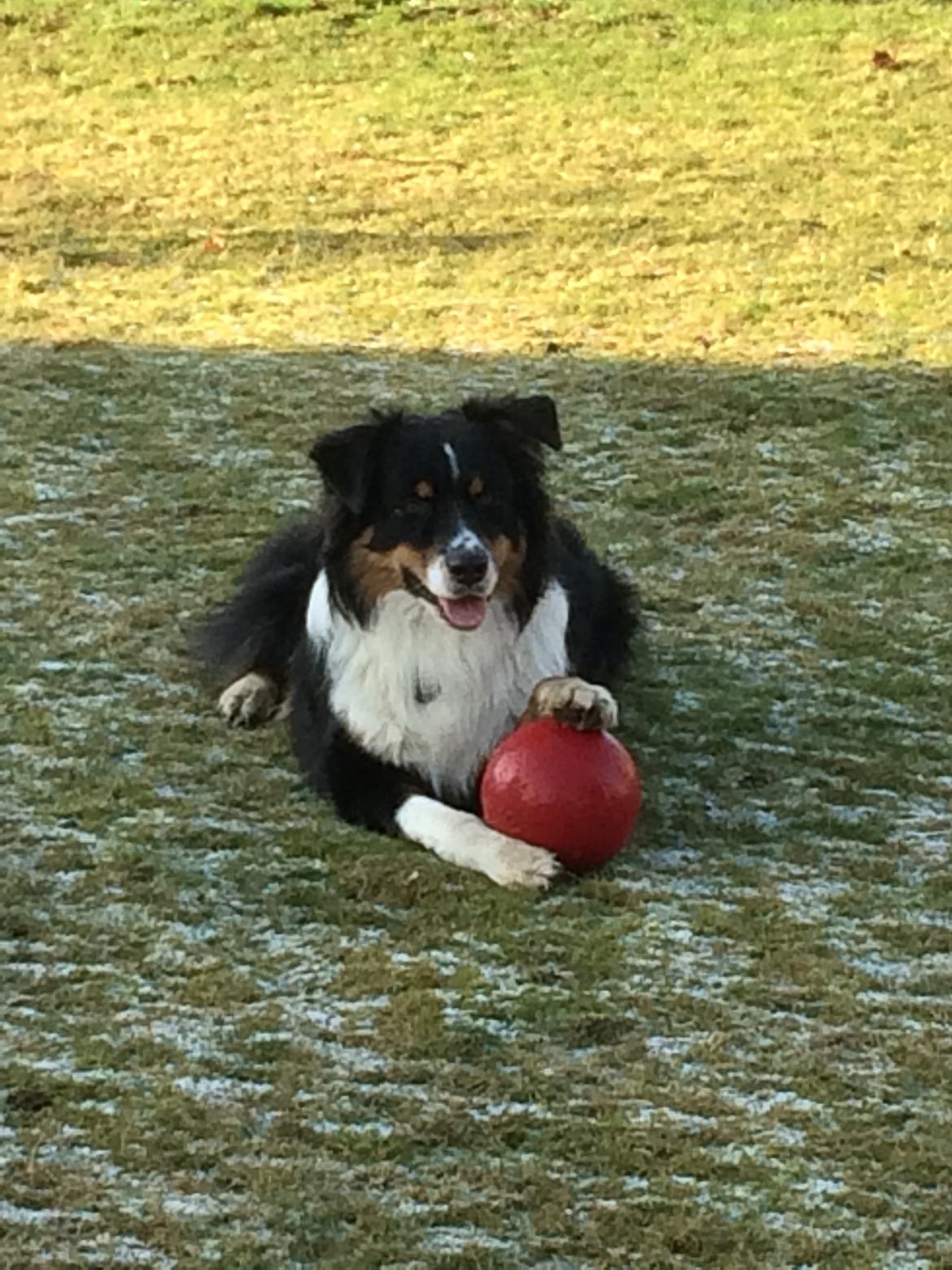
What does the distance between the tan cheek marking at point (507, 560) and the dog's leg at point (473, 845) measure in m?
0.56

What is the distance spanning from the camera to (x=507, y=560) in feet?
16.4

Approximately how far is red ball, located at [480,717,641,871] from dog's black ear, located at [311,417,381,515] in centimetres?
69

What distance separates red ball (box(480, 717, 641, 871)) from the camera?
4.58 metres

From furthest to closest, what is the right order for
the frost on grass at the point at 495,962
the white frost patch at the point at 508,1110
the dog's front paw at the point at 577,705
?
the dog's front paw at the point at 577,705 < the white frost patch at the point at 508,1110 < the frost on grass at the point at 495,962

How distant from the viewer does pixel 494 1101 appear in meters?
3.71

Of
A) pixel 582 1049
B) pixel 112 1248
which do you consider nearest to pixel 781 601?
pixel 582 1049

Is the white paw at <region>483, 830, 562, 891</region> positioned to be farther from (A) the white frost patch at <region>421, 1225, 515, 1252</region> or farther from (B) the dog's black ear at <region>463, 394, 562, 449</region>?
(A) the white frost patch at <region>421, 1225, 515, 1252</region>

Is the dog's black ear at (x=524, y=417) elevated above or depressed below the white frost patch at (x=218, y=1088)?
above

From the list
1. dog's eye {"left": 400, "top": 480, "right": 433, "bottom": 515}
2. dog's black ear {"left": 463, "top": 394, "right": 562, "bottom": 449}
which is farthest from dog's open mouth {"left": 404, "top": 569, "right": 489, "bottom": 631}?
dog's black ear {"left": 463, "top": 394, "right": 562, "bottom": 449}

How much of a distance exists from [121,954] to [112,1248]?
1092 millimetres

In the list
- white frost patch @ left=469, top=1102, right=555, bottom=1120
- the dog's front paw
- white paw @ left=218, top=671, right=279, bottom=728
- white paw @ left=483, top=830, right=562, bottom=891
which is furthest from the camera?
white paw @ left=218, top=671, right=279, bottom=728

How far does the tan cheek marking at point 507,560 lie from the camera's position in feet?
16.2

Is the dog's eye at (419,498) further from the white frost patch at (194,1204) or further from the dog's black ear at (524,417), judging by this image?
the white frost patch at (194,1204)

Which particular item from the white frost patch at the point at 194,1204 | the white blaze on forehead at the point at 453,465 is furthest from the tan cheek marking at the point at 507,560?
the white frost patch at the point at 194,1204
